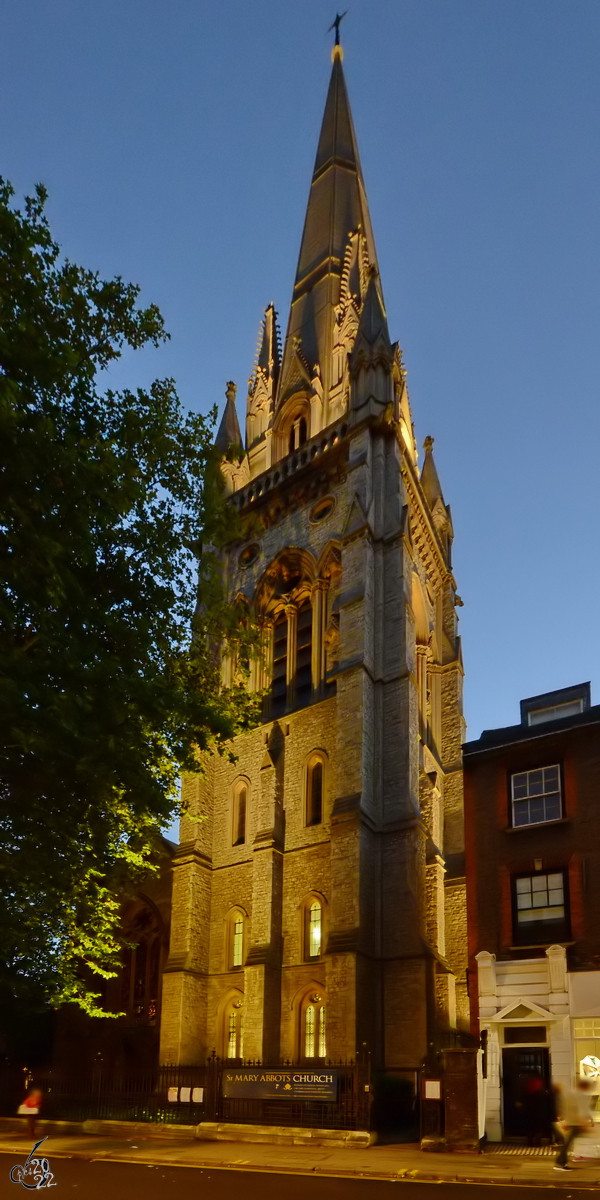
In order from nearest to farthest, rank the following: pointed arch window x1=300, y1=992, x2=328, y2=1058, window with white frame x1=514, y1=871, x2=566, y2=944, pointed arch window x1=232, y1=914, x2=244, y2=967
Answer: window with white frame x1=514, y1=871, x2=566, y2=944 < pointed arch window x1=300, y1=992, x2=328, y2=1058 < pointed arch window x1=232, y1=914, x2=244, y2=967

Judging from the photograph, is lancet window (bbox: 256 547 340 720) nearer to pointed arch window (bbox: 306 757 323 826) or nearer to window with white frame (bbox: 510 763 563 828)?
pointed arch window (bbox: 306 757 323 826)

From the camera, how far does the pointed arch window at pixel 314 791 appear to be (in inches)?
1176

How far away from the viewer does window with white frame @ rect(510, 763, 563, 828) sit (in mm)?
22062

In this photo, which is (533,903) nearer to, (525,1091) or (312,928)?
(525,1091)

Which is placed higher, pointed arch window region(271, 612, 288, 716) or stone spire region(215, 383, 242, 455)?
stone spire region(215, 383, 242, 455)

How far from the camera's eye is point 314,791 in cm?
3036

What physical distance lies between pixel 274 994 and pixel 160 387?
58.2ft

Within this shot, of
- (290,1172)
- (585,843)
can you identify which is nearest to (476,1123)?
(290,1172)

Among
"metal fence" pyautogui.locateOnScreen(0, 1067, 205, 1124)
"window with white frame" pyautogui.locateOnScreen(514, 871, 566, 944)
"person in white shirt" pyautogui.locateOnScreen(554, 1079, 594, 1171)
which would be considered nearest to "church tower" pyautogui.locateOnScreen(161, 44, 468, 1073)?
"metal fence" pyautogui.locateOnScreen(0, 1067, 205, 1124)

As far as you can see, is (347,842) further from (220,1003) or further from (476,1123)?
(476,1123)

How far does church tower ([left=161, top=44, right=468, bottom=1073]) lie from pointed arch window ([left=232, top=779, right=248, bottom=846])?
7 centimetres

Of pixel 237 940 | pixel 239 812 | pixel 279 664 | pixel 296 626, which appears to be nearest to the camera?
pixel 237 940

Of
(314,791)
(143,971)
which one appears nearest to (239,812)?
(314,791)

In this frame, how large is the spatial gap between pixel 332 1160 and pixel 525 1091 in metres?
5.17
